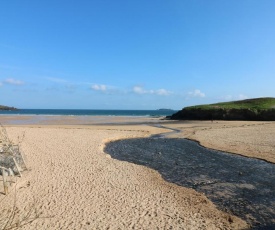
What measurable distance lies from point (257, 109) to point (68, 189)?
55544mm

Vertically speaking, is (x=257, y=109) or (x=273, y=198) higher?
(x=257, y=109)

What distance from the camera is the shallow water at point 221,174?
35.5 feet

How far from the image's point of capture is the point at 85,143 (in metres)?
25.8

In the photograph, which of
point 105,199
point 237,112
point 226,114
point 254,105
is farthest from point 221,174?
point 254,105

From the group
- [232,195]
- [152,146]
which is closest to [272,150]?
[152,146]

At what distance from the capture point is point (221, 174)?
16.0 meters

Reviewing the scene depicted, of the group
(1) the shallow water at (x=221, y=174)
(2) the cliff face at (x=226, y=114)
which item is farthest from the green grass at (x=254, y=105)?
(1) the shallow water at (x=221, y=174)

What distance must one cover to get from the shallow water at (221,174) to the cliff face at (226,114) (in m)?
37.6

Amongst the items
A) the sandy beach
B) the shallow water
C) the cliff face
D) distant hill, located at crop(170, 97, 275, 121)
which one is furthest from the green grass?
the sandy beach

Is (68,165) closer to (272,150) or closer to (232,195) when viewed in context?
(232,195)

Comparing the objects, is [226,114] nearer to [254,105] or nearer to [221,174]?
[254,105]

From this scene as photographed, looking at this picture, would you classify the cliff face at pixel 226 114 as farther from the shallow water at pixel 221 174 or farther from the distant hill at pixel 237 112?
the shallow water at pixel 221 174

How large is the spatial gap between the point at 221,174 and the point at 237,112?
1914 inches

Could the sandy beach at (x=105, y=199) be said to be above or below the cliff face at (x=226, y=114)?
below
